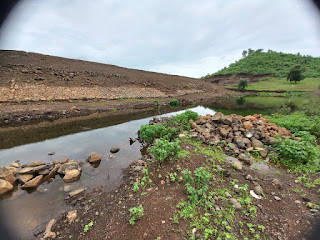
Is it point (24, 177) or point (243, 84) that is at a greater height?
point (243, 84)

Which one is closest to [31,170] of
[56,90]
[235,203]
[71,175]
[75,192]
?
[71,175]

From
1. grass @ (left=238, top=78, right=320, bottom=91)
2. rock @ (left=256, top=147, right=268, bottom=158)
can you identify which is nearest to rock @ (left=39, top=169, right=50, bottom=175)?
rock @ (left=256, top=147, right=268, bottom=158)

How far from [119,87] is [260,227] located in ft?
68.2

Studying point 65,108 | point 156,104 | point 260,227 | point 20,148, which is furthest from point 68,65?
point 260,227

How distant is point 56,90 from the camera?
14.2 meters

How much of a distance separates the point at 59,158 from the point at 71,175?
1819 millimetres

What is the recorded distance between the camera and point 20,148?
5.88 metres

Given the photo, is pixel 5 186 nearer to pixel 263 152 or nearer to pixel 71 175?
pixel 71 175

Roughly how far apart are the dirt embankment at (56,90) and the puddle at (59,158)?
4.76 metres

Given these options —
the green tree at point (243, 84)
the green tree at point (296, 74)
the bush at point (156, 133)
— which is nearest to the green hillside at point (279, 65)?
the green tree at point (296, 74)

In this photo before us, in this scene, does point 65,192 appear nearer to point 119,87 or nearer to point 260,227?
point 260,227

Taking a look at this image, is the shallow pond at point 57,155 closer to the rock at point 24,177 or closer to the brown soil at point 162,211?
the rock at point 24,177

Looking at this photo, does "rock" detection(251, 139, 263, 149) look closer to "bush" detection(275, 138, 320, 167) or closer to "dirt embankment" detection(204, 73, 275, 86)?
"bush" detection(275, 138, 320, 167)

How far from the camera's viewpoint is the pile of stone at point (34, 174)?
3.57 meters
